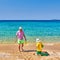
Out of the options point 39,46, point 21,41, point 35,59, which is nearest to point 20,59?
point 35,59

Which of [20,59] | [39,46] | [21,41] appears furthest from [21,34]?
[20,59]

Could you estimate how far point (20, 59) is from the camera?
12844 millimetres

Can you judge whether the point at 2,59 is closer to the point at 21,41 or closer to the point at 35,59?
the point at 35,59

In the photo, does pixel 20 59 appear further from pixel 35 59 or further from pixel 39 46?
pixel 39 46

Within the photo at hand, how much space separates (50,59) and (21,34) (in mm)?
3834

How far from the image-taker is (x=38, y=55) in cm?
1388

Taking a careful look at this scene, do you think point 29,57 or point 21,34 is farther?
point 21,34

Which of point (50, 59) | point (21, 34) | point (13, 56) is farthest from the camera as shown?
point (21, 34)

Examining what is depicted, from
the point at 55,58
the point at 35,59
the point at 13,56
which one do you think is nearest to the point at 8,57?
the point at 13,56

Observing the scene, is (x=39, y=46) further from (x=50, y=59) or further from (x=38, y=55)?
(x=50, y=59)

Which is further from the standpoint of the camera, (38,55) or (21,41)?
(21,41)

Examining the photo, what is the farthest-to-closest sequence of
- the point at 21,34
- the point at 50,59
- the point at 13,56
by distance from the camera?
1. the point at 21,34
2. the point at 13,56
3. the point at 50,59

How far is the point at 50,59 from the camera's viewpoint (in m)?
12.8

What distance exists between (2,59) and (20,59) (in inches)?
36.9
